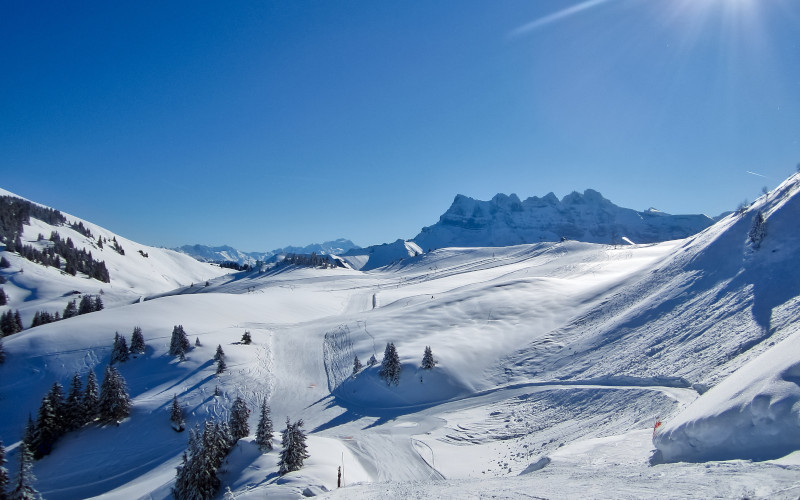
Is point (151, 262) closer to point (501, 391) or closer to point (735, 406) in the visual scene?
point (501, 391)

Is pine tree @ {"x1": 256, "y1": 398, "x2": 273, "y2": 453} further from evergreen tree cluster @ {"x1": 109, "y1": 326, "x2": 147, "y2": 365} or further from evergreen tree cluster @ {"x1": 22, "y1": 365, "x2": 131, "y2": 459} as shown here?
evergreen tree cluster @ {"x1": 109, "y1": 326, "x2": 147, "y2": 365}

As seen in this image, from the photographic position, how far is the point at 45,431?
93.8 feet

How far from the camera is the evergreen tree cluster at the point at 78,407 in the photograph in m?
28.8

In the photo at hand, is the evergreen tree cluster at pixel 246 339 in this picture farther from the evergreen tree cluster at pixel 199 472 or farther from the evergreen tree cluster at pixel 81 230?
the evergreen tree cluster at pixel 81 230

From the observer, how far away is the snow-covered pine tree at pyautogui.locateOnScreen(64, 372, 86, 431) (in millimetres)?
30078

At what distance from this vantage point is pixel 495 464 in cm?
2023

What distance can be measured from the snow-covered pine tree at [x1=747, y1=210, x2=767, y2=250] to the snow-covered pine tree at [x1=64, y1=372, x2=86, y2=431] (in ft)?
195

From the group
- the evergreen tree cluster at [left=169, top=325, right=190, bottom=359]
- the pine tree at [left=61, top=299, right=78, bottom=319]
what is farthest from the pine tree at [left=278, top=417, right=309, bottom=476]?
the pine tree at [left=61, top=299, right=78, bottom=319]

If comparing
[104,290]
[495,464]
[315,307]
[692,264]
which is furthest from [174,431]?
[104,290]

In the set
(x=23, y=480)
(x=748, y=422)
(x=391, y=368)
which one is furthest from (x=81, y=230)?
(x=748, y=422)

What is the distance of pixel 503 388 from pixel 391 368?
9.95 metres

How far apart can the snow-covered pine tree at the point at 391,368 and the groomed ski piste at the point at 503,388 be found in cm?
60

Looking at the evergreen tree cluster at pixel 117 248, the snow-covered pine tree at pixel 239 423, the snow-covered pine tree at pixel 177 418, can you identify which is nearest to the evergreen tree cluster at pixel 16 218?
the evergreen tree cluster at pixel 117 248

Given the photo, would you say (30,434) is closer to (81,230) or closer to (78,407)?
(78,407)
